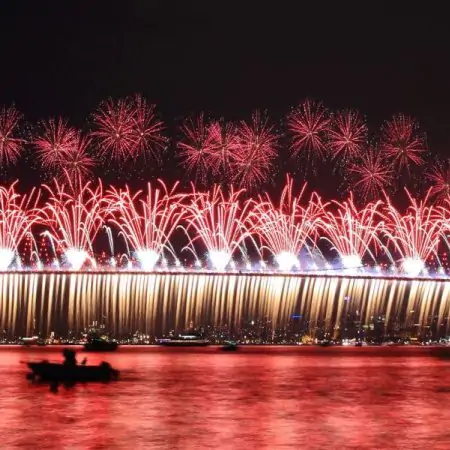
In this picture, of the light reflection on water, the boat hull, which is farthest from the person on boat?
the light reflection on water

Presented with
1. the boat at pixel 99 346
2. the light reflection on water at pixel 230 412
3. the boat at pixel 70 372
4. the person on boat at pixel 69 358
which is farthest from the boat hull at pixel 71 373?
the boat at pixel 99 346

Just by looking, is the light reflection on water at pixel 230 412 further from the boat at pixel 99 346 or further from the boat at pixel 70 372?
the boat at pixel 99 346

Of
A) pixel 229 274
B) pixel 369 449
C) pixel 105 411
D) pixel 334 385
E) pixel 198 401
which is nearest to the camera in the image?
pixel 369 449

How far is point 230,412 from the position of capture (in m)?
28.7

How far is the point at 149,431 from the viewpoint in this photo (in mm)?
24469

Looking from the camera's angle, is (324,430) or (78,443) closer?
(78,443)

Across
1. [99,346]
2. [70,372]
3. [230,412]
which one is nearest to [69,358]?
[70,372]

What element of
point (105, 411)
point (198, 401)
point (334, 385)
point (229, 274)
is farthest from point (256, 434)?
point (229, 274)

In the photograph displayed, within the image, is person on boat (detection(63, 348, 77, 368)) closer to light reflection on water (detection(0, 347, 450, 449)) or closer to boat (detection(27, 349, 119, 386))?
boat (detection(27, 349, 119, 386))

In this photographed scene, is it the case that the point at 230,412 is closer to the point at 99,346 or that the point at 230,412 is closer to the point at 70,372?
the point at 70,372

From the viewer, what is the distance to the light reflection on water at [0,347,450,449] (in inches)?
911

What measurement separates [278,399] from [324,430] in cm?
751

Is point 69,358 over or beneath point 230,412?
beneath

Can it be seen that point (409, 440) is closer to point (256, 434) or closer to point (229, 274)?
point (256, 434)
